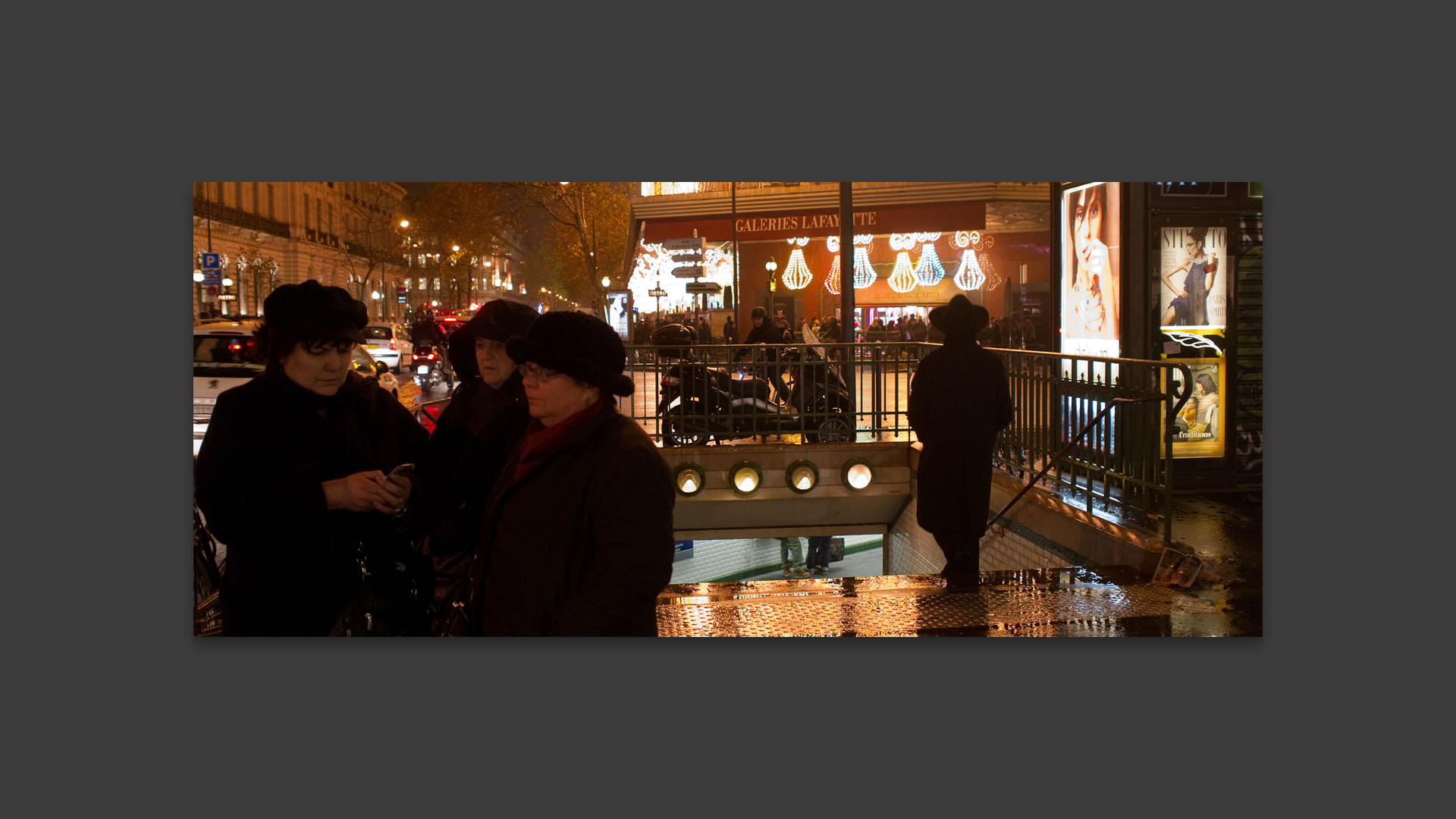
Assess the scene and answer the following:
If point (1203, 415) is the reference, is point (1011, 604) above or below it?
below

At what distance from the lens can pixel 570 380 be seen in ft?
10.4

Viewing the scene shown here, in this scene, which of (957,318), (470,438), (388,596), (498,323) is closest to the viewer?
(388,596)

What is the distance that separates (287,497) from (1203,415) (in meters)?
5.83

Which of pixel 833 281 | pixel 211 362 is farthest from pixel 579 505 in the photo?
pixel 833 281

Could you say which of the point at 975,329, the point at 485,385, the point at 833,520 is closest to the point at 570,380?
the point at 485,385

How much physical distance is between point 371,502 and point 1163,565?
4.21 m

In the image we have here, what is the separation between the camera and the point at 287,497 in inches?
140

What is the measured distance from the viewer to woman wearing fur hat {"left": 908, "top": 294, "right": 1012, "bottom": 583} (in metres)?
6.65

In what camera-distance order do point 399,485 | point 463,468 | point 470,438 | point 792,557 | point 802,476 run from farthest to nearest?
point 802,476 → point 792,557 → point 470,438 → point 463,468 → point 399,485

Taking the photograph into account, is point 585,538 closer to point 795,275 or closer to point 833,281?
point 833,281

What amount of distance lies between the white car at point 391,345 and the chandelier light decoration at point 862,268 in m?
7.73

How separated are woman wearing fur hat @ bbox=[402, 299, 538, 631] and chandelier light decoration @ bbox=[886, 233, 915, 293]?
15599mm

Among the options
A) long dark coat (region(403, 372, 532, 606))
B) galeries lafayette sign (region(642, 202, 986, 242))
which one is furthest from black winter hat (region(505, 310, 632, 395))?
galeries lafayette sign (region(642, 202, 986, 242))

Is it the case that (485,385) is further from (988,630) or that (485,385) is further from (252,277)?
(988,630)
